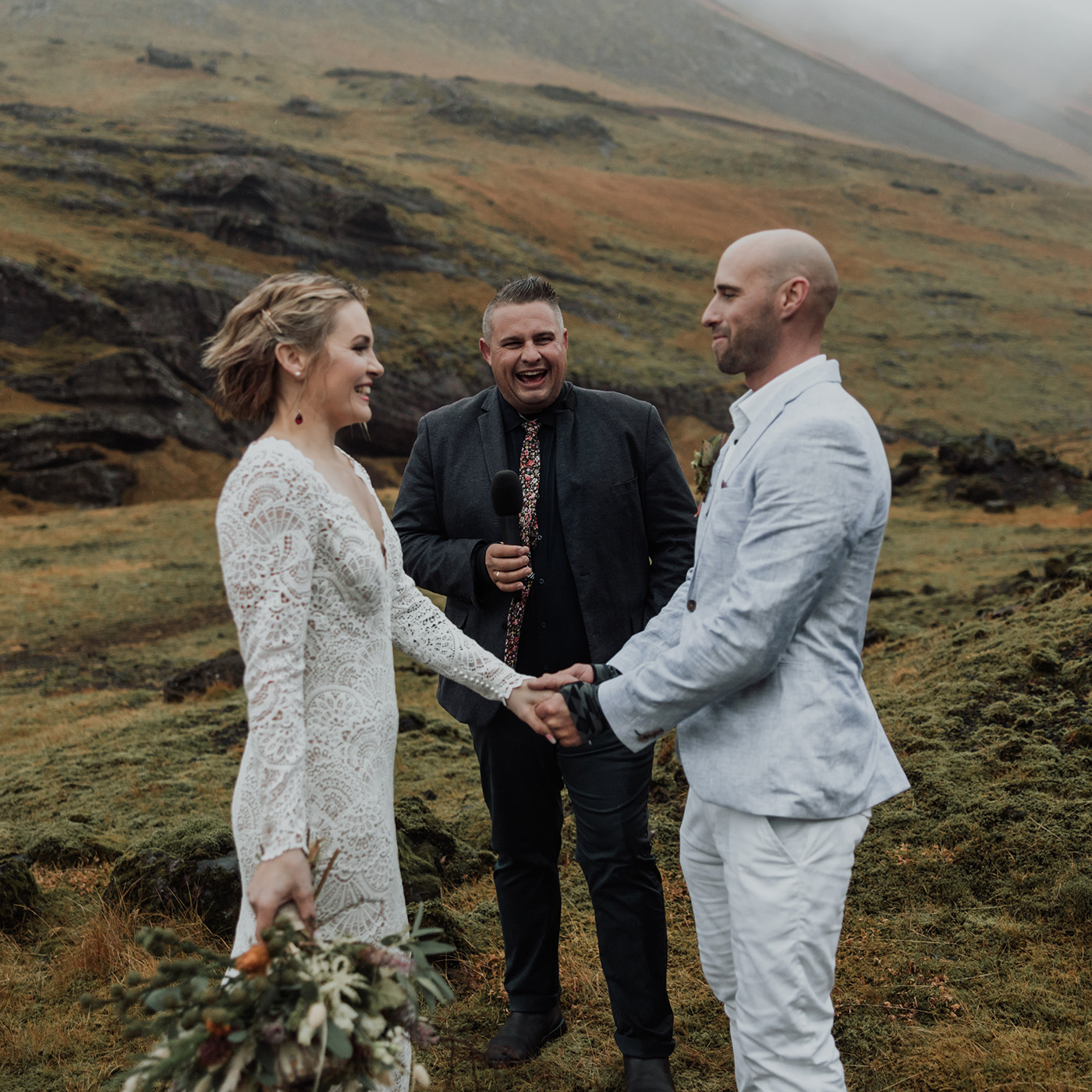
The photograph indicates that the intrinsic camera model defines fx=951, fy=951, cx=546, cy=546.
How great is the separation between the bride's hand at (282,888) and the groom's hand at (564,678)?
1022mm

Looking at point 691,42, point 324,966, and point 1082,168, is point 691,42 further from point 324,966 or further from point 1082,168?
point 324,966

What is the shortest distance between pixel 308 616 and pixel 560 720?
794 millimetres

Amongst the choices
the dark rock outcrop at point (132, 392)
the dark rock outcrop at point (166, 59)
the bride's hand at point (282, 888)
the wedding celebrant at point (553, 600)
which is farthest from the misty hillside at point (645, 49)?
the bride's hand at point (282, 888)

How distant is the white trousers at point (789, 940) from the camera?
2201 mm

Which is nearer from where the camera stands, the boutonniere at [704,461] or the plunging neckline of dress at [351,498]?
the plunging neckline of dress at [351,498]

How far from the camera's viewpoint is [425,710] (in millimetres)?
9219

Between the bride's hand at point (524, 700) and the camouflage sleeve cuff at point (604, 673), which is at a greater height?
the camouflage sleeve cuff at point (604, 673)

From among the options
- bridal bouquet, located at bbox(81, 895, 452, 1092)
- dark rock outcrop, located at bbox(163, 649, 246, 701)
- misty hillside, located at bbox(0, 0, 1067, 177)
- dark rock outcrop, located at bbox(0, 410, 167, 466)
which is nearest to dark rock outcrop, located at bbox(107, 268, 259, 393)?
dark rock outcrop, located at bbox(0, 410, 167, 466)

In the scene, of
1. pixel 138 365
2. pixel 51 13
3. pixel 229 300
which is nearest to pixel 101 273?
pixel 229 300

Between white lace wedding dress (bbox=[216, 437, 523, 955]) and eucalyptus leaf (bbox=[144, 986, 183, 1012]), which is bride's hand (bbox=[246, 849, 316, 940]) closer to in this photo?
white lace wedding dress (bbox=[216, 437, 523, 955])

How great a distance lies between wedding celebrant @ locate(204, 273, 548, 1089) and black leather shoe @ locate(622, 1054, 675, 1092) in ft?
3.38

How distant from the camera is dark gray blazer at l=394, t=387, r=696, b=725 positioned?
3.33 m

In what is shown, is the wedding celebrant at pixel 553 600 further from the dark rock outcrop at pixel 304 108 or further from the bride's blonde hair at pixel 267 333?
Answer: the dark rock outcrop at pixel 304 108

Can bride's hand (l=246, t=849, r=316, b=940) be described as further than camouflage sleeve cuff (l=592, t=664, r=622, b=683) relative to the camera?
No
